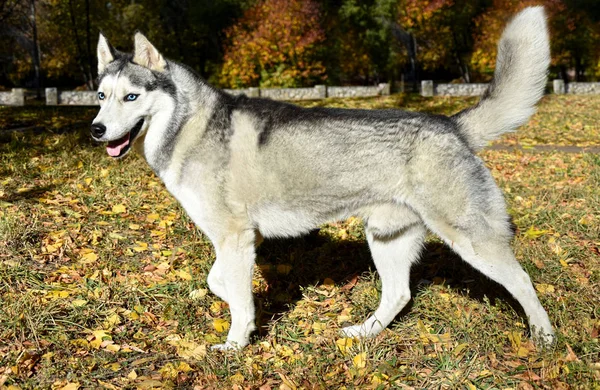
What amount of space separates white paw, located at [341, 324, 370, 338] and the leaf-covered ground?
0.47 feet

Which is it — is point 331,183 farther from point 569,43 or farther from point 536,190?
point 569,43

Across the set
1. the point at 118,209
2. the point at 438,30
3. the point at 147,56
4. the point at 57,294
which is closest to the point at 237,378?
the point at 57,294

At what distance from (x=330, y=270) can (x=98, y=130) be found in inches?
99.1

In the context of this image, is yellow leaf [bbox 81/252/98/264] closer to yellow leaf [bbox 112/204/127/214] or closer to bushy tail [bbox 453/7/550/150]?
yellow leaf [bbox 112/204/127/214]

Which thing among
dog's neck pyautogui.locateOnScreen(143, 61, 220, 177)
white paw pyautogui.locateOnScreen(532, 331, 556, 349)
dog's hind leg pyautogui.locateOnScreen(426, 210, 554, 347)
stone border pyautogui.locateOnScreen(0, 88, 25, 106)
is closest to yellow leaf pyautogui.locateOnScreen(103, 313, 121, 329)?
dog's neck pyautogui.locateOnScreen(143, 61, 220, 177)

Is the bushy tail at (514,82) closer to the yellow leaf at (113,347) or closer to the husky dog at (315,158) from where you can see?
the husky dog at (315,158)

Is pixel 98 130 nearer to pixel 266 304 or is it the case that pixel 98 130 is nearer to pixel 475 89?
pixel 266 304

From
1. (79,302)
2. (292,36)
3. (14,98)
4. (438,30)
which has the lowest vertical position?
(79,302)

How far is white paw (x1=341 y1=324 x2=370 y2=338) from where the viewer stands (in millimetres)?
4094

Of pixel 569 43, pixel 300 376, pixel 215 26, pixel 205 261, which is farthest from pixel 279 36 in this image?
pixel 300 376

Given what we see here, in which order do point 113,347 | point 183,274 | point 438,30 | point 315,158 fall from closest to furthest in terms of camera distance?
1. point 315,158
2. point 113,347
3. point 183,274
4. point 438,30

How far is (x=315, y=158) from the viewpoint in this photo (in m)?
3.83

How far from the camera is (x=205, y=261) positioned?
518 centimetres

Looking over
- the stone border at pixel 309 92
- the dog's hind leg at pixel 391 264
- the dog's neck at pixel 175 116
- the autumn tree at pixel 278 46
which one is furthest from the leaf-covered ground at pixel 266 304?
the autumn tree at pixel 278 46
